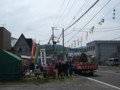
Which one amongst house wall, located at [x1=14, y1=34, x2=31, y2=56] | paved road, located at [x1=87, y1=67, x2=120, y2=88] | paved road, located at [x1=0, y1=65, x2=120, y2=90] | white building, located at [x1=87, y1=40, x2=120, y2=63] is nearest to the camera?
paved road, located at [x1=0, y1=65, x2=120, y2=90]

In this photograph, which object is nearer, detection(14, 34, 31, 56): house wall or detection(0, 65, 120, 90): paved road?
detection(0, 65, 120, 90): paved road

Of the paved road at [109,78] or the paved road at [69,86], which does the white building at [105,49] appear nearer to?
the paved road at [109,78]

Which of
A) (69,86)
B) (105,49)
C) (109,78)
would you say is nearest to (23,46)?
(105,49)

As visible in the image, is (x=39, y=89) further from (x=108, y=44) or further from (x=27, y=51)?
(x=108, y=44)

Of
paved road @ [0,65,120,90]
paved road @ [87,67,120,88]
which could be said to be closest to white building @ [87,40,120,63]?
paved road @ [87,67,120,88]

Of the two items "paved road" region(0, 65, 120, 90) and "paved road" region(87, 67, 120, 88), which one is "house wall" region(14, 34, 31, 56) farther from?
"paved road" region(0, 65, 120, 90)

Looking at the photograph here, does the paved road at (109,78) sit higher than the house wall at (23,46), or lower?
lower

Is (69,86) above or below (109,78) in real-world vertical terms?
below

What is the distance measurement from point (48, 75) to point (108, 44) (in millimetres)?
72425

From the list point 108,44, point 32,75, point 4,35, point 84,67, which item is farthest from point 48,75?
point 108,44

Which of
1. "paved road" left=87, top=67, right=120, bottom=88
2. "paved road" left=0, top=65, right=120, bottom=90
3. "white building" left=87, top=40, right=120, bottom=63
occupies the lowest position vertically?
"paved road" left=0, top=65, right=120, bottom=90

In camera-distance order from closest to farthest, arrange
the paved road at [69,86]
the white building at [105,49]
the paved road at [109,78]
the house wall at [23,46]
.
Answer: the paved road at [69,86], the paved road at [109,78], the house wall at [23,46], the white building at [105,49]

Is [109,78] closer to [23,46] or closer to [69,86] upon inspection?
[69,86]

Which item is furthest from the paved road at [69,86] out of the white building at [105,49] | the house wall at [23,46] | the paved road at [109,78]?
the white building at [105,49]
